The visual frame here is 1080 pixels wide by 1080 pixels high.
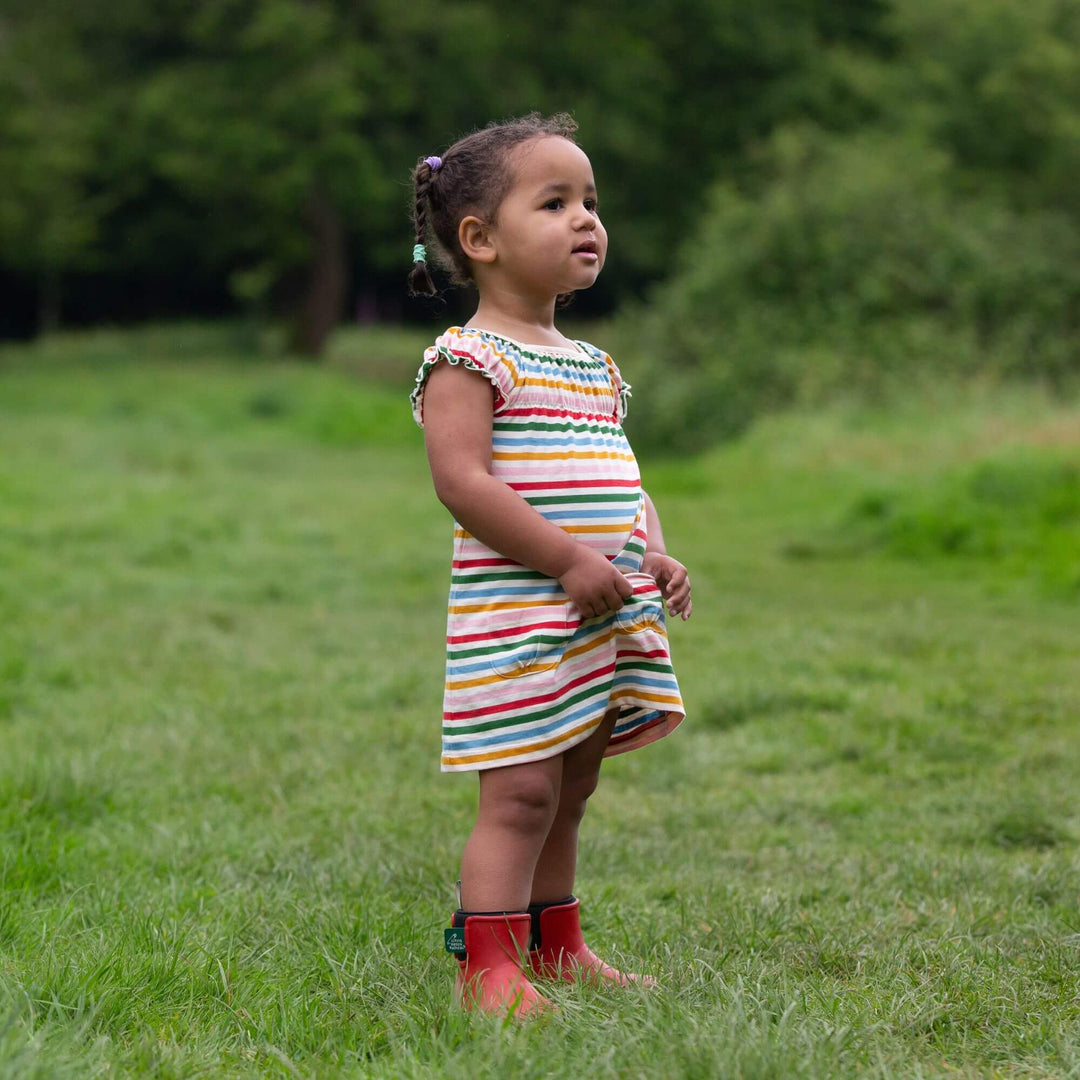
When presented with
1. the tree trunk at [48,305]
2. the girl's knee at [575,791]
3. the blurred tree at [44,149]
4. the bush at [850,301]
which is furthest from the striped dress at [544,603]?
the tree trunk at [48,305]

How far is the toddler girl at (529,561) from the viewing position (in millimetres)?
2617

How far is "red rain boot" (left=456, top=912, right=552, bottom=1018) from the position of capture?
8.27 ft

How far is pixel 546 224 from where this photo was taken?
276 cm

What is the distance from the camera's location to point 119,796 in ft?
13.9

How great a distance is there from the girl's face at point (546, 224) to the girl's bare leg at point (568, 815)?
0.84 m

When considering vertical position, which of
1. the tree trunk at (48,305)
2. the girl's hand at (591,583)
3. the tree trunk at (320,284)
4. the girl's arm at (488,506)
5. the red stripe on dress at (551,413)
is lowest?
the tree trunk at (48,305)

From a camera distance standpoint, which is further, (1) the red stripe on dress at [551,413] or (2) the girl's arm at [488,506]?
(1) the red stripe on dress at [551,413]

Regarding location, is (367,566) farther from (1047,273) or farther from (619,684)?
(1047,273)

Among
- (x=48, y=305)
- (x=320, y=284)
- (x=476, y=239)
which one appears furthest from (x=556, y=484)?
(x=48, y=305)

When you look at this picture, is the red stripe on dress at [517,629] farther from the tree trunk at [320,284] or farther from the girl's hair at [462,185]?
the tree trunk at [320,284]

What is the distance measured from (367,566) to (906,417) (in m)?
6.60

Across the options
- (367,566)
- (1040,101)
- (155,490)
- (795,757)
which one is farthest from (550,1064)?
(1040,101)

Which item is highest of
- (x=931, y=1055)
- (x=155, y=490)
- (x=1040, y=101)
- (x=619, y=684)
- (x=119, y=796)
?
(x=1040, y=101)

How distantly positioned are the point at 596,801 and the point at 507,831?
1894mm
